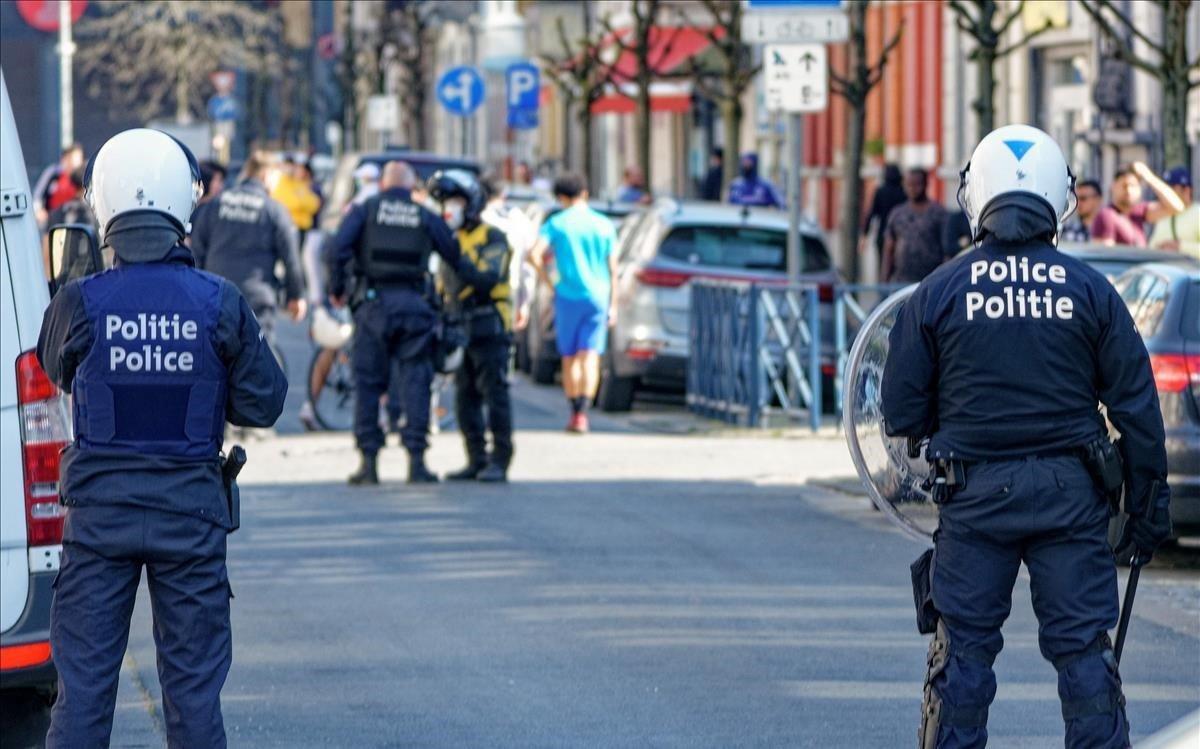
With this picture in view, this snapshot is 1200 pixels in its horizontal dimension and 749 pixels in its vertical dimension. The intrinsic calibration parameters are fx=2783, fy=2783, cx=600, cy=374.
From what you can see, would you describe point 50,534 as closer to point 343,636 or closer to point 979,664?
point 979,664

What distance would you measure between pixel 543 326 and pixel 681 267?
8.59 feet

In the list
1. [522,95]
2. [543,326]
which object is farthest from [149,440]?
[522,95]

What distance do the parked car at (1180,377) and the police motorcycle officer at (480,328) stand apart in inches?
171

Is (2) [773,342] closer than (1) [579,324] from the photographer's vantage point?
No

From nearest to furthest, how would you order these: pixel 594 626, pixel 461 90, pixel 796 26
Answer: pixel 594 626, pixel 796 26, pixel 461 90

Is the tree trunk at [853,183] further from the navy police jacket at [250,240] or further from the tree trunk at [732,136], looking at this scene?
the navy police jacket at [250,240]

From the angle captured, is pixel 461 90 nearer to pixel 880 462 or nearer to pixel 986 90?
pixel 986 90

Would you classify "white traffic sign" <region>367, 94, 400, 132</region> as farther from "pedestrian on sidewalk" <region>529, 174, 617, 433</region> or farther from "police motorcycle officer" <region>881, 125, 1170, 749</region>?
"police motorcycle officer" <region>881, 125, 1170, 749</region>

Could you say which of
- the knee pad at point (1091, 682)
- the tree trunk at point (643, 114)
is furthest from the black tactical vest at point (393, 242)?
the tree trunk at point (643, 114)

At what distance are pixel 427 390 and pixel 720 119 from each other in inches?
1163

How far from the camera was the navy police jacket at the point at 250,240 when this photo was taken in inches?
682

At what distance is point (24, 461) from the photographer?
6.93 m

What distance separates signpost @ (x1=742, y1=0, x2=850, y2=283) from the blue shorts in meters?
1.36

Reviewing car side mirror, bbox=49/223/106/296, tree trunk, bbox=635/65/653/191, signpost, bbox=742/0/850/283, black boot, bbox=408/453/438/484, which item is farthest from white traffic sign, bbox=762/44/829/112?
tree trunk, bbox=635/65/653/191
